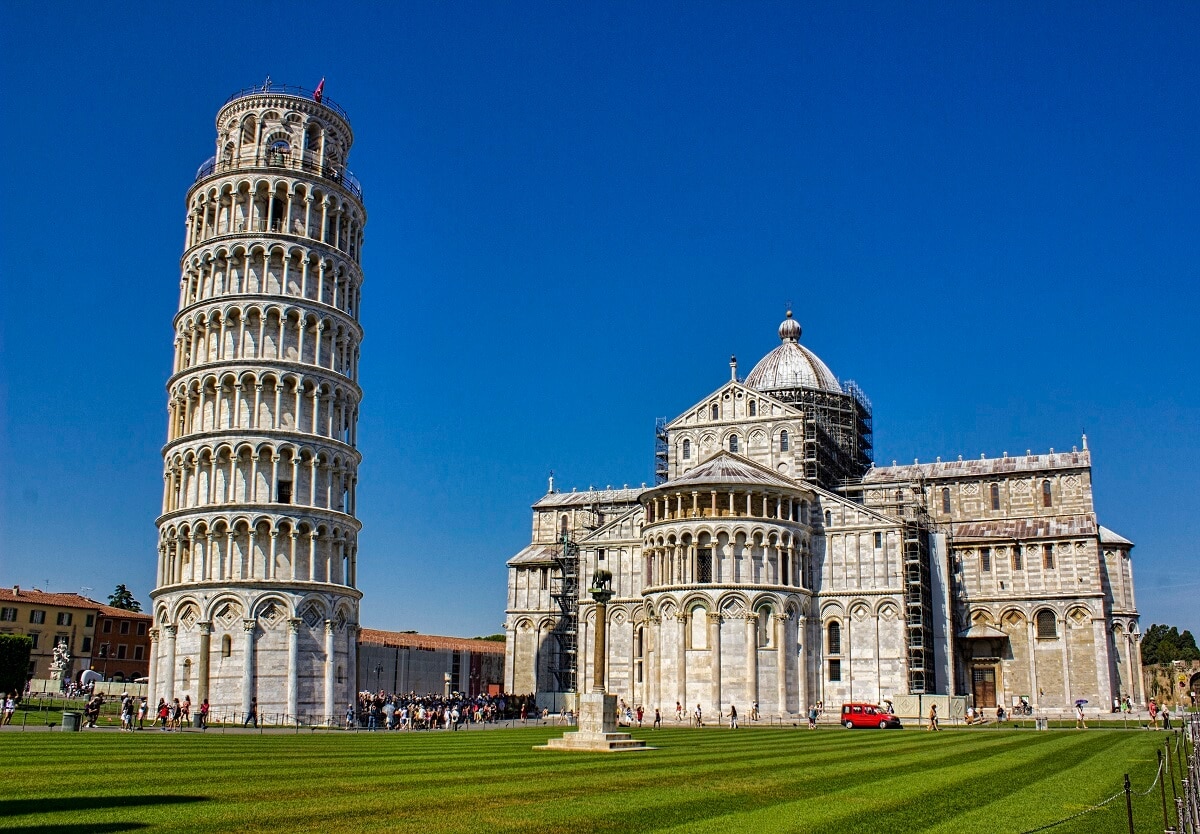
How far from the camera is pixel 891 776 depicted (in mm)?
23500

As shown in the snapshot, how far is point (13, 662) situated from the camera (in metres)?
65.2

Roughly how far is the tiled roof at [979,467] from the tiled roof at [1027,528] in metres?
3.78

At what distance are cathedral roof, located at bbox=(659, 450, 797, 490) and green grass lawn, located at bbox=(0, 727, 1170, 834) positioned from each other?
31.0m

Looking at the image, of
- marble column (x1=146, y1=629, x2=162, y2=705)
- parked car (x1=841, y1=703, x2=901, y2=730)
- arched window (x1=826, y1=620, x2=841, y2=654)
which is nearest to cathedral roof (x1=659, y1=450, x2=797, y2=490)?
arched window (x1=826, y1=620, x2=841, y2=654)

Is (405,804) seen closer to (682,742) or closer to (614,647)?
(682,742)

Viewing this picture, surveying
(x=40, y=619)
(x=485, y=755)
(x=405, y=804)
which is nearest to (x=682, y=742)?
(x=485, y=755)

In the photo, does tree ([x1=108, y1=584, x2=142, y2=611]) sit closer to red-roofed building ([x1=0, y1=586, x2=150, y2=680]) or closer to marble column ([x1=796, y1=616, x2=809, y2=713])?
red-roofed building ([x1=0, y1=586, x2=150, y2=680])

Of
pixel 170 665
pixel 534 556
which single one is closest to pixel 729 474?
pixel 534 556

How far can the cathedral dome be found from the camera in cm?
8088

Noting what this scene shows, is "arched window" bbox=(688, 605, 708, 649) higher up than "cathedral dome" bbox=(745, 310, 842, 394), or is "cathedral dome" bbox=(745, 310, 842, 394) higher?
"cathedral dome" bbox=(745, 310, 842, 394)

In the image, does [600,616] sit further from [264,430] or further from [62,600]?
[62,600]

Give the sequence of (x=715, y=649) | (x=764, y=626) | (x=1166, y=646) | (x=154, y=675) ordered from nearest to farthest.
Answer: (x=154, y=675) → (x=715, y=649) → (x=764, y=626) → (x=1166, y=646)

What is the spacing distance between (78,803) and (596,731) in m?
17.4

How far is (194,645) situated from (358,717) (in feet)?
29.4
